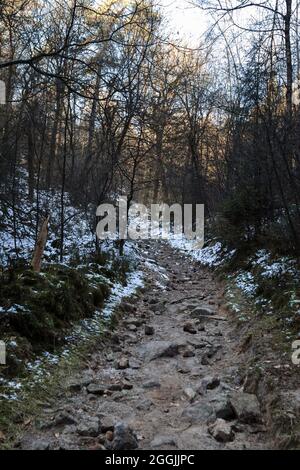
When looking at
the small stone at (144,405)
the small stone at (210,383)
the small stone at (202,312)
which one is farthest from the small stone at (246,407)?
the small stone at (202,312)

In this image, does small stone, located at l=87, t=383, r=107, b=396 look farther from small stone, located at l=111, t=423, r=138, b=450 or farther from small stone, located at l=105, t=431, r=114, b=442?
small stone, located at l=111, t=423, r=138, b=450

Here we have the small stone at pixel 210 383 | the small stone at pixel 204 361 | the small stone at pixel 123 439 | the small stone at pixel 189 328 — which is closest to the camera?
the small stone at pixel 123 439

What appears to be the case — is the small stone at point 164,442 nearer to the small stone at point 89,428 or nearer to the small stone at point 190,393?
the small stone at point 89,428

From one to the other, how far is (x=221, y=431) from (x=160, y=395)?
1.24 meters

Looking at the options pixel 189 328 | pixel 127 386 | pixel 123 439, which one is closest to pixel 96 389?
pixel 127 386

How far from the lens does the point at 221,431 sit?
13.4ft

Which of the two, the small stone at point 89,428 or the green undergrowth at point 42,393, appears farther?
the small stone at point 89,428

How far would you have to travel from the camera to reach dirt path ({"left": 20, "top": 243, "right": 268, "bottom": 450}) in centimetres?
405

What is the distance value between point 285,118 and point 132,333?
17.1 feet

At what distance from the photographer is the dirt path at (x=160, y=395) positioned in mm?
4055

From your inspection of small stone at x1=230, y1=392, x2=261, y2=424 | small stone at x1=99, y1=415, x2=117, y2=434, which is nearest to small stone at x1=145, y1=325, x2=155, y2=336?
small stone at x1=230, y1=392, x2=261, y2=424

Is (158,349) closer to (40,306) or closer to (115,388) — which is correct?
(115,388)

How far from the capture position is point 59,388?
16.5 feet
